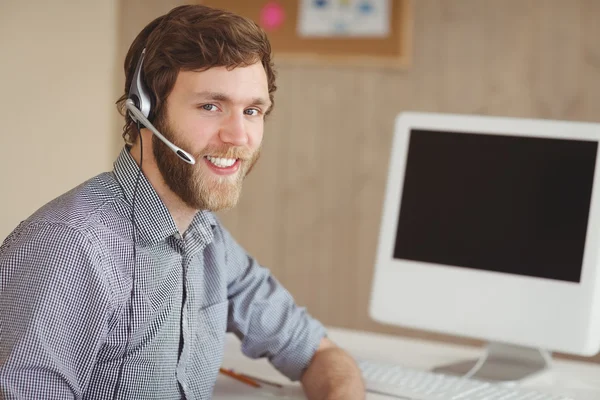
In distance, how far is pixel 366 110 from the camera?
117 inches

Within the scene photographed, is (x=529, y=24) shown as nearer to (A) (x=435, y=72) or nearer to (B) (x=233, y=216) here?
(A) (x=435, y=72)

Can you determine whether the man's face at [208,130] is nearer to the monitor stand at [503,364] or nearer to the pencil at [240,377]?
the pencil at [240,377]

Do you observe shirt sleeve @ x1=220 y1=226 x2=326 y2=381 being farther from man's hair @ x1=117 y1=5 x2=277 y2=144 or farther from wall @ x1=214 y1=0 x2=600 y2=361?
wall @ x1=214 y1=0 x2=600 y2=361

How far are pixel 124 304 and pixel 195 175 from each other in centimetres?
22

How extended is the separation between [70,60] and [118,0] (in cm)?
32

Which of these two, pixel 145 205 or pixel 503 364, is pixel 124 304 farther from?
pixel 503 364

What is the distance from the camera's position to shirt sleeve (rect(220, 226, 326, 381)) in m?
1.40

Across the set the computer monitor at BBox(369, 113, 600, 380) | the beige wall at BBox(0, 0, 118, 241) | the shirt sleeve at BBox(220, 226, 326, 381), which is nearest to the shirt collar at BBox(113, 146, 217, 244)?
the shirt sleeve at BBox(220, 226, 326, 381)

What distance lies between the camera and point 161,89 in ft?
3.86

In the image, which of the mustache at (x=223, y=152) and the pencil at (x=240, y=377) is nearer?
the mustache at (x=223, y=152)

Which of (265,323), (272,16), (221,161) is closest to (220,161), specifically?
(221,161)

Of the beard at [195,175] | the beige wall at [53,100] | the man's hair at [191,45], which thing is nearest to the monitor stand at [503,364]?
the beard at [195,175]

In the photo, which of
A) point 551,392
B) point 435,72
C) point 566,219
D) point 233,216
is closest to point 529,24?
point 435,72

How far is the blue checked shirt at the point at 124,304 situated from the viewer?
0.96 metres
